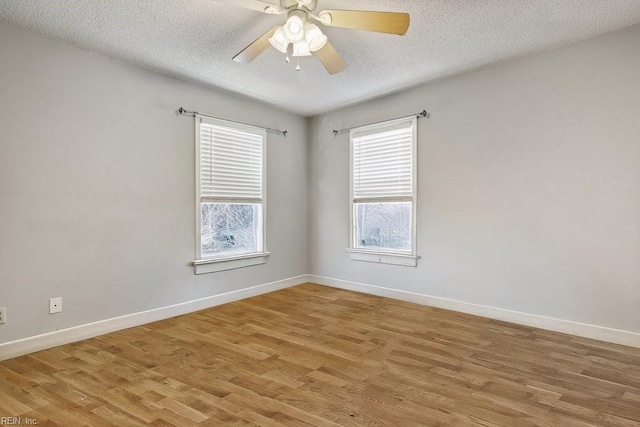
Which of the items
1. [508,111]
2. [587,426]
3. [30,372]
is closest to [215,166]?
[30,372]

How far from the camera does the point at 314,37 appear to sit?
232 cm

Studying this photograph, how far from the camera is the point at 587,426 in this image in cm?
182

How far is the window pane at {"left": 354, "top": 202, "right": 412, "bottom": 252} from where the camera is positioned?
4.27 metres

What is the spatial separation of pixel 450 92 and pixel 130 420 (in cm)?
388

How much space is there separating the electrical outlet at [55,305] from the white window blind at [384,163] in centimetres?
328

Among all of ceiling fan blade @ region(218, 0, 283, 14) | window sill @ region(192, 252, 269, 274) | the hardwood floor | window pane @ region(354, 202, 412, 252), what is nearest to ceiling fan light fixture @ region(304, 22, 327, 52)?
ceiling fan blade @ region(218, 0, 283, 14)

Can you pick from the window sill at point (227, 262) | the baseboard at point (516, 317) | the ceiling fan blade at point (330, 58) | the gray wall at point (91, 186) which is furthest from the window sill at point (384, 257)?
the ceiling fan blade at point (330, 58)

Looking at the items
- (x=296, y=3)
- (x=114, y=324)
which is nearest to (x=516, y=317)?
(x=296, y=3)

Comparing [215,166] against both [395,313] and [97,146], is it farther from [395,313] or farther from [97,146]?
[395,313]

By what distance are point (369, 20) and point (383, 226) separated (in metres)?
2.74

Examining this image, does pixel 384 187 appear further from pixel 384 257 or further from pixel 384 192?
pixel 384 257

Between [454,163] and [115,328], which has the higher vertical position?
[454,163]

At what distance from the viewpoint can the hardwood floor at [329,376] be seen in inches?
75.4

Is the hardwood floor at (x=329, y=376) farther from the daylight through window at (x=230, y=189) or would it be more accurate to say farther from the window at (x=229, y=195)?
the daylight through window at (x=230, y=189)
